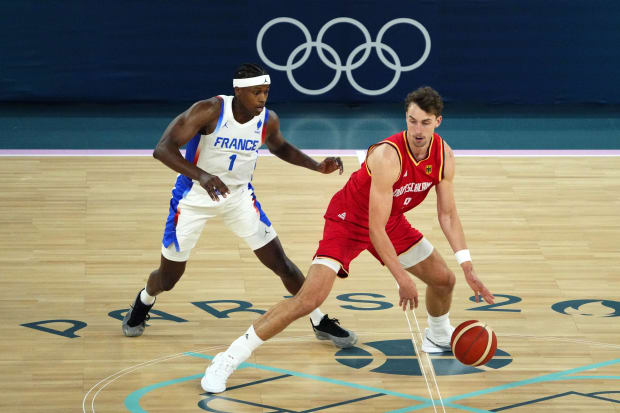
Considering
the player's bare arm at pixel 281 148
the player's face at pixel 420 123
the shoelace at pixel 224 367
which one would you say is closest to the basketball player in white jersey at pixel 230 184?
the player's bare arm at pixel 281 148

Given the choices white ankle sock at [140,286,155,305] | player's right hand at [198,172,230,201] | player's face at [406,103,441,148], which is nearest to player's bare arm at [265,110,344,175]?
player's right hand at [198,172,230,201]

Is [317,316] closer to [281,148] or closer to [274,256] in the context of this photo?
[274,256]

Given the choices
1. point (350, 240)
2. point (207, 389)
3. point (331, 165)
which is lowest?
point (207, 389)

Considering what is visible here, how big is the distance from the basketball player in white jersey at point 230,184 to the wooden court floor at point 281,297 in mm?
387

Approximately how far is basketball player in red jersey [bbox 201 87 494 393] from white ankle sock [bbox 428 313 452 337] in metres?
0.16

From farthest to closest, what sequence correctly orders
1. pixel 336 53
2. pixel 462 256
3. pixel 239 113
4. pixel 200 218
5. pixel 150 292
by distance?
pixel 336 53 → pixel 150 292 → pixel 200 218 → pixel 239 113 → pixel 462 256

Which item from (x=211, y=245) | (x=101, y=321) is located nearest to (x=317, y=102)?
(x=211, y=245)

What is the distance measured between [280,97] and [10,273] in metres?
6.70

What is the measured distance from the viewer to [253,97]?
23.2 feet

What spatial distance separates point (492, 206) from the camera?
10711 millimetres

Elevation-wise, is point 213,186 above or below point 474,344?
above

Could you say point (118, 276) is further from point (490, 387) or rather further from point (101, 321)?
point (490, 387)

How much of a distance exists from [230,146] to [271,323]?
1.43 m

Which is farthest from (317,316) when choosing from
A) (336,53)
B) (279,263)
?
(336,53)
